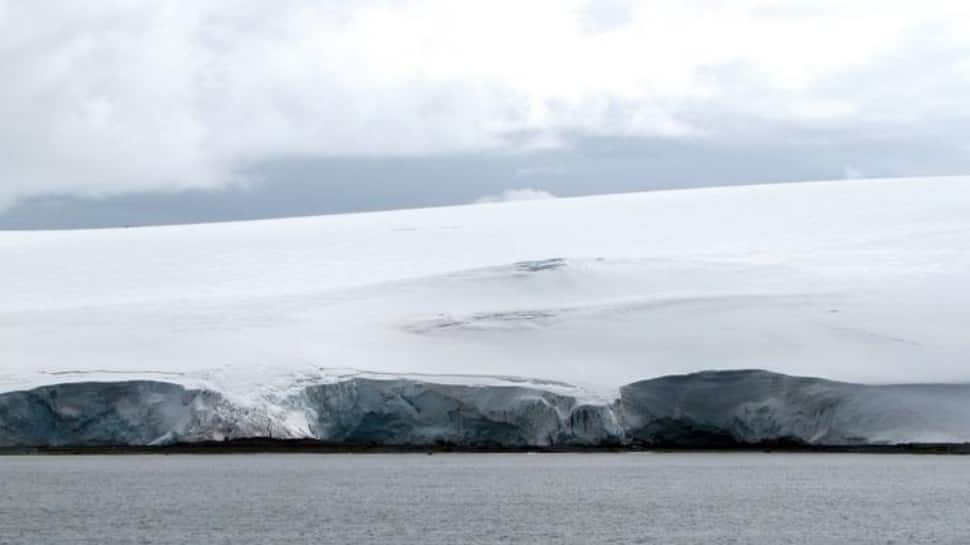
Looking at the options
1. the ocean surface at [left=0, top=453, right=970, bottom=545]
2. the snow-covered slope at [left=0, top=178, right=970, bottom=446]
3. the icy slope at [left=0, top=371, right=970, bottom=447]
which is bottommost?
the ocean surface at [left=0, top=453, right=970, bottom=545]

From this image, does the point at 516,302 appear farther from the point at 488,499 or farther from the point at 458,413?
the point at 488,499

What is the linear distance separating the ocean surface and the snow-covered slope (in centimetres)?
145

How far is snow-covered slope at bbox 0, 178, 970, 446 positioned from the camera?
1030 inches

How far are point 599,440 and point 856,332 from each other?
4.73 m

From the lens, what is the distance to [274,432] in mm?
25484

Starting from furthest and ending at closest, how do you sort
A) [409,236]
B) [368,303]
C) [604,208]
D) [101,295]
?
1. [604,208]
2. [409,236]
3. [101,295]
4. [368,303]

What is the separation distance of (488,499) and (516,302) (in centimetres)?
882

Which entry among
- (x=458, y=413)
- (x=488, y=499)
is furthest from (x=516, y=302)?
(x=488, y=499)

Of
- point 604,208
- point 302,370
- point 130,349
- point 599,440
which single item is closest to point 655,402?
point 599,440

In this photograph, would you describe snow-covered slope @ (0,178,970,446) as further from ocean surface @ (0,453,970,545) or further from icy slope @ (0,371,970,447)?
ocean surface @ (0,453,970,545)

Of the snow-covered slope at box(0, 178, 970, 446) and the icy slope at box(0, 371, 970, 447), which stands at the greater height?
the snow-covered slope at box(0, 178, 970, 446)

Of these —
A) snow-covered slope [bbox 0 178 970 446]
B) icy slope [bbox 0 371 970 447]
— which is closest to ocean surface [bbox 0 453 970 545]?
icy slope [bbox 0 371 970 447]

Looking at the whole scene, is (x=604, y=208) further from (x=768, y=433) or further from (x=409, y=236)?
(x=768, y=433)

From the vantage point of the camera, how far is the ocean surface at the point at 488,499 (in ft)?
59.9
